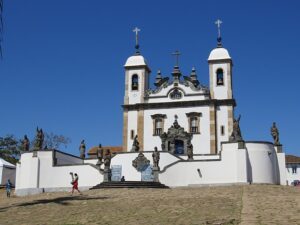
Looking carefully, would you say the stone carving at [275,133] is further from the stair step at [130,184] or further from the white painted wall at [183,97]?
the stair step at [130,184]

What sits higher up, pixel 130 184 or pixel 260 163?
pixel 260 163

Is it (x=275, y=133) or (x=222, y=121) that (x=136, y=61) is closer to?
(x=222, y=121)

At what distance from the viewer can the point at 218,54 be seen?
47281 mm

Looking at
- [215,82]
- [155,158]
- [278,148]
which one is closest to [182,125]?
[215,82]

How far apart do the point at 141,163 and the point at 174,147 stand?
7.96m

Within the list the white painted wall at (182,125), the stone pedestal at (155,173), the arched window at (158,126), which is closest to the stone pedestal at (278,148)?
the white painted wall at (182,125)

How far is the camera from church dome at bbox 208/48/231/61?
154 feet

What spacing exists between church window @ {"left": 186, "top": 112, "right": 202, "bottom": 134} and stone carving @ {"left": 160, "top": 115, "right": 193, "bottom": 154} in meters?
0.65

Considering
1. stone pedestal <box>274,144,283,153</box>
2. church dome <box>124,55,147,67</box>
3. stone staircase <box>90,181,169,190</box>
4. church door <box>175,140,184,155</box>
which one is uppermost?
church dome <box>124,55,147,67</box>

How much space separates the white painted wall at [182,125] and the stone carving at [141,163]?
25.9 feet

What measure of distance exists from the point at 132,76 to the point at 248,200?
28883mm

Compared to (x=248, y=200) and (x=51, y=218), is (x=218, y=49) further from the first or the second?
(x=51, y=218)

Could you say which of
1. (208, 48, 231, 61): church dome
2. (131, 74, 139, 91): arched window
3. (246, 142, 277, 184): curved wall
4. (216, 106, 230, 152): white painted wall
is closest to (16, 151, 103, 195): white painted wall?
(246, 142, 277, 184): curved wall

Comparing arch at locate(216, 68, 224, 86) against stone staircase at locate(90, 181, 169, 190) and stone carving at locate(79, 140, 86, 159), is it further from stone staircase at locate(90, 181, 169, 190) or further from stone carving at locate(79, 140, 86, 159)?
stone staircase at locate(90, 181, 169, 190)
